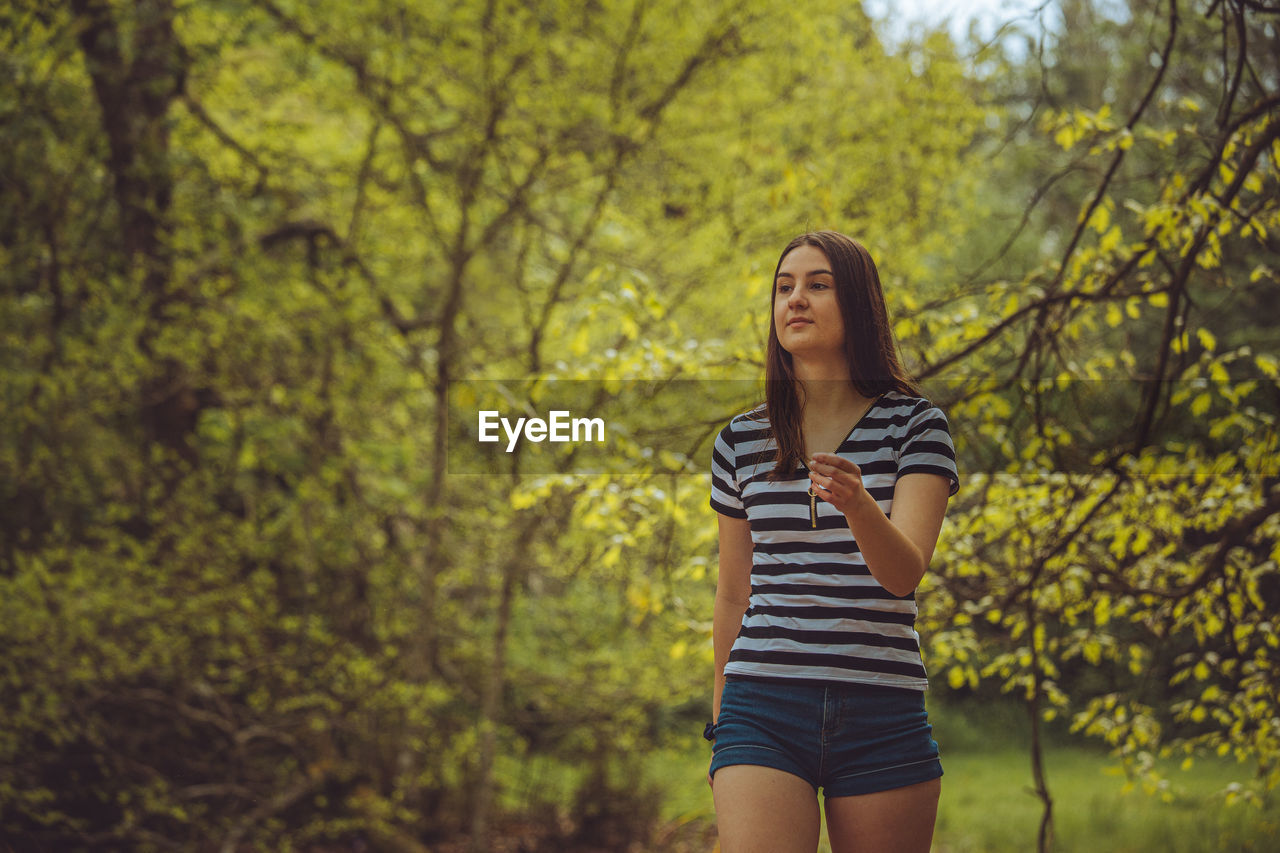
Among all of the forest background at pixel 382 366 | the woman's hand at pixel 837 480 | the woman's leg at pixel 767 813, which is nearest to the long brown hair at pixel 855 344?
the woman's hand at pixel 837 480

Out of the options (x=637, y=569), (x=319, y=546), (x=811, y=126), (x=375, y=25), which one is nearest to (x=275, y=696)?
(x=319, y=546)

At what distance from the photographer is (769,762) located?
1.33 m

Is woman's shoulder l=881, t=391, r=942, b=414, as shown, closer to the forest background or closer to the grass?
the forest background

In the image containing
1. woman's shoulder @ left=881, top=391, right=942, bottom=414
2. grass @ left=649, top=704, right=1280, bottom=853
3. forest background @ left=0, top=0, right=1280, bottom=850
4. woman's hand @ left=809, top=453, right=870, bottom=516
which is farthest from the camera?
grass @ left=649, top=704, right=1280, bottom=853

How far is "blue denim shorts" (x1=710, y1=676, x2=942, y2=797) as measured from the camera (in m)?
1.32

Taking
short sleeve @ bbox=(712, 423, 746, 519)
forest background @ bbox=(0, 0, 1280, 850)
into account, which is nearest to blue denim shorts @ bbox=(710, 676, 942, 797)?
short sleeve @ bbox=(712, 423, 746, 519)

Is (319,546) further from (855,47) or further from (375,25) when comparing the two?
(855,47)

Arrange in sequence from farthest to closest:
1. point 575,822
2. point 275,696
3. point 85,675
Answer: point 575,822 → point 275,696 → point 85,675

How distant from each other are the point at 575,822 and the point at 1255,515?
5.38 meters

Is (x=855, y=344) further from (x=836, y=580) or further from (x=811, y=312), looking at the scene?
(x=836, y=580)

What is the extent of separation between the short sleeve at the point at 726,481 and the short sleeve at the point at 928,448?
29 centimetres

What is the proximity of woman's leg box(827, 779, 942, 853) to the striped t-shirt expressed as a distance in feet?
0.49

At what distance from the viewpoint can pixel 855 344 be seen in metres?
1.47

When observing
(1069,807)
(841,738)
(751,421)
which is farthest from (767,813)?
(1069,807)
